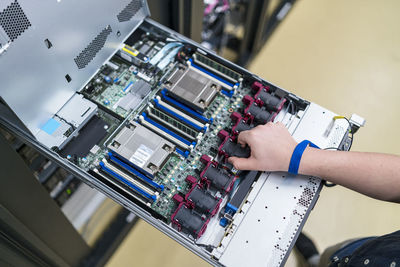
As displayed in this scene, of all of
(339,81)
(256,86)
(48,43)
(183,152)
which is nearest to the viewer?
(48,43)

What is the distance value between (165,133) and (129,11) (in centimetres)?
70

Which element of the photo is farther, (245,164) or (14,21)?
(245,164)

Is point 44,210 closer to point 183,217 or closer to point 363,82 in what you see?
point 183,217

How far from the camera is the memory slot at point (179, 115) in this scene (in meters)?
1.70

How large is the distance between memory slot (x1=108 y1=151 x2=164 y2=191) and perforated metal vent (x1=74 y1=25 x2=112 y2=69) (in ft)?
1.58

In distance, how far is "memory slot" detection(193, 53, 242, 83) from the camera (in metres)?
1.83

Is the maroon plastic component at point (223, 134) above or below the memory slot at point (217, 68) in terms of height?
below

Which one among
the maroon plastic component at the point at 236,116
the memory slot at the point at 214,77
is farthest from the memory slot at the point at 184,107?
the memory slot at the point at 214,77

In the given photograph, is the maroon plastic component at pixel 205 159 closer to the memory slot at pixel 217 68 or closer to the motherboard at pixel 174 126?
the motherboard at pixel 174 126

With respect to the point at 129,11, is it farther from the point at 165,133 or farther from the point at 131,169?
the point at 131,169

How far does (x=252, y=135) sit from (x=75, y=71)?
0.91 metres

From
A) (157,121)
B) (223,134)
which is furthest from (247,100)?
(157,121)

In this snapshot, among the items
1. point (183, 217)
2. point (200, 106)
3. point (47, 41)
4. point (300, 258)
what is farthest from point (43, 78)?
point (300, 258)

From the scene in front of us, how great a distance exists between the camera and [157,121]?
5.64 feet
